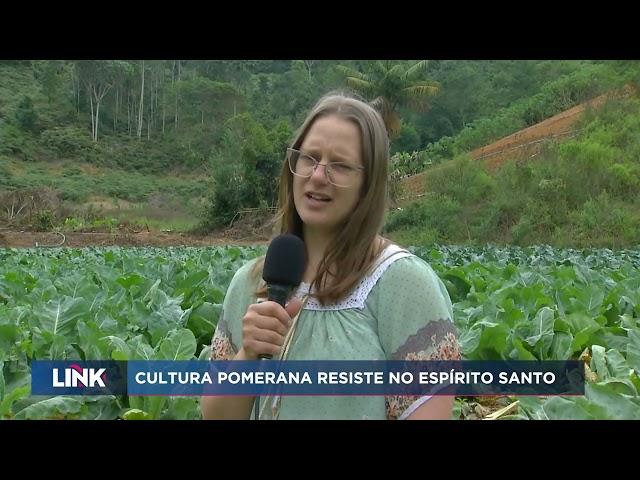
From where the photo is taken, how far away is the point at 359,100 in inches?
74.6

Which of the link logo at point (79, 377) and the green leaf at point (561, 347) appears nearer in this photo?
the link logo at point (79, 377)

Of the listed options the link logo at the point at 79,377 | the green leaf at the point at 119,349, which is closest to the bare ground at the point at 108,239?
the green leaf at the point at 119,349

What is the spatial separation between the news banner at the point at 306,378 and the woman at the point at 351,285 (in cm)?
3

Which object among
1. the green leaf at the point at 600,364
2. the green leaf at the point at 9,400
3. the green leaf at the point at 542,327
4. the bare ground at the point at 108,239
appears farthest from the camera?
the bare ground at the point at 108,239

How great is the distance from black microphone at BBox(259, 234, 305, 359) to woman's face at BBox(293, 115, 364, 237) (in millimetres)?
93

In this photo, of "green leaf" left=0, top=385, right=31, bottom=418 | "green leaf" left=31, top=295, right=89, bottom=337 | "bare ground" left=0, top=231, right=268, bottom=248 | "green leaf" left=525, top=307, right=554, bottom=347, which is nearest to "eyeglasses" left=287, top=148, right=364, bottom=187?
"green leaf" left=0, top=385, right=31, bottom=418

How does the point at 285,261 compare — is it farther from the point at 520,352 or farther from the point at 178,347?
the point at 520,352

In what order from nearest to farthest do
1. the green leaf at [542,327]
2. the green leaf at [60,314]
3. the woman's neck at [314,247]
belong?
the woman's neck at [314,247], the green leaf at [60,314], the green leaf at [542,327]

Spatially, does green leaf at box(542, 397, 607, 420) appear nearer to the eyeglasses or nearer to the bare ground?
the eyeglasses

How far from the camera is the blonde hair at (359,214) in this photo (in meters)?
1.81

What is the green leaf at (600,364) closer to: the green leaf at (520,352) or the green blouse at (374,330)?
the green leaf at (520,352)

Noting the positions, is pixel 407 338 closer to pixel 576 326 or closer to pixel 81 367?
pixel 81 367

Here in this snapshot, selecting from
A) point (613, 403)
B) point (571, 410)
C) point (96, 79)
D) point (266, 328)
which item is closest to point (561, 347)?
point (613, 403)

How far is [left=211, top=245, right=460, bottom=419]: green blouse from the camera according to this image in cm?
174
